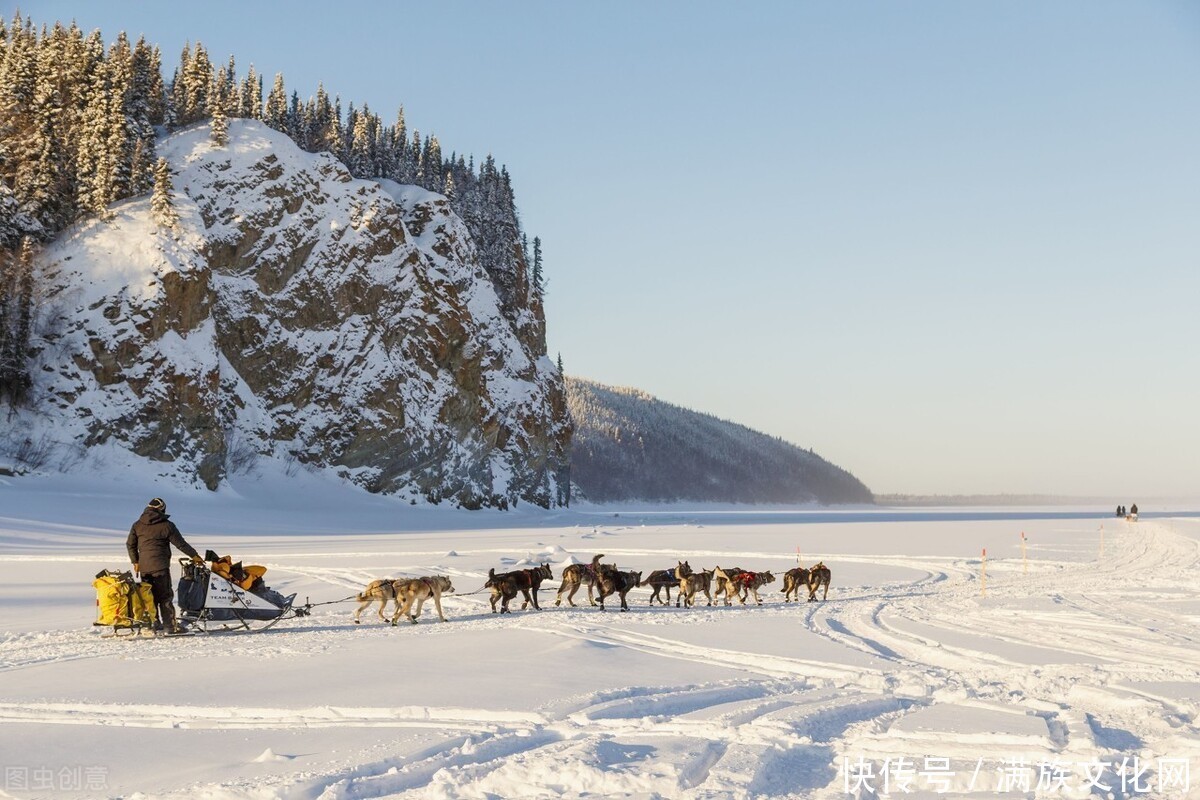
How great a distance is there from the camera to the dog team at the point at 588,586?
14812 millimetres

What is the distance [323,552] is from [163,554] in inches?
633

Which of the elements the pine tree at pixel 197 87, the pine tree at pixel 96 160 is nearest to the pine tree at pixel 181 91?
the pine tree at pixel 197 87

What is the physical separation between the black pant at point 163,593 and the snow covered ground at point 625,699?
1.33ft

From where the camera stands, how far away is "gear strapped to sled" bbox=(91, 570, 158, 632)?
40.4ft

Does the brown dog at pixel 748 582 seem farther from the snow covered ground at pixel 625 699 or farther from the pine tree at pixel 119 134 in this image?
the pine tree at pixel 119 134

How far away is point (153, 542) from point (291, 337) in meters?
56.6

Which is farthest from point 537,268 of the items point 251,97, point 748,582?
point 748,582

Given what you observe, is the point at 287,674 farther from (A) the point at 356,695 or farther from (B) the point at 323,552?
(B) the point at 323,552

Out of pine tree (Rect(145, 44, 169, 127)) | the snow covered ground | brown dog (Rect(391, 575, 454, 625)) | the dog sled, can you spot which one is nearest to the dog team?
brown dog (Rect(391, 575, 454, 625))

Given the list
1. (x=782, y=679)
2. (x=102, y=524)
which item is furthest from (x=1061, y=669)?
(x=102, y=524)

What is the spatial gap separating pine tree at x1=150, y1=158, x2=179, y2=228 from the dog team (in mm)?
46135

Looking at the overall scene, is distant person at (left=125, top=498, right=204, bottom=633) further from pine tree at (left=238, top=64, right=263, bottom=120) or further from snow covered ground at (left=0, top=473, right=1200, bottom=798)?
pine tree at (left=238, top=64, right=263, bottom=120)

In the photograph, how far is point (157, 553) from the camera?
12.4 meters

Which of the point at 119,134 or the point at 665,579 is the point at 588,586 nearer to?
the point at 665,579
